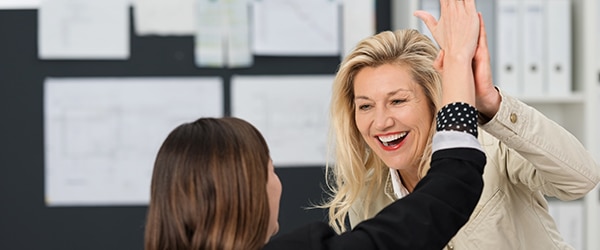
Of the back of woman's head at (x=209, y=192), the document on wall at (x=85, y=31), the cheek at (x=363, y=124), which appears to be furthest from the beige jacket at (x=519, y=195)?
the document on wall at (x=85, y=31)

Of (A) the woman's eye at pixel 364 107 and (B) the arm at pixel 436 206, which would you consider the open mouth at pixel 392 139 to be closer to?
(A) the woman's eye at pixel 364 107

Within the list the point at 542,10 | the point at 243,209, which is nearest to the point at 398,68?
the point at 243,209

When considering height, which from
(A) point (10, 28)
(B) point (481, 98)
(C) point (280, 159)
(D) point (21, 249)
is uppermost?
(A) point (10, 28)

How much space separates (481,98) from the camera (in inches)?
58.0

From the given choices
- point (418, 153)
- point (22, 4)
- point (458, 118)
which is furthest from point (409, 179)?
point (22, 4)

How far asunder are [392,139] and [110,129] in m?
1.59

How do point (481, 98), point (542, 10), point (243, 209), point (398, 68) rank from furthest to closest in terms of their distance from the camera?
point (542, 10)
point (398, 68)
point (481, 98)
point (243, 209)

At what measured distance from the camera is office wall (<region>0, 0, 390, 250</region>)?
3.18 m

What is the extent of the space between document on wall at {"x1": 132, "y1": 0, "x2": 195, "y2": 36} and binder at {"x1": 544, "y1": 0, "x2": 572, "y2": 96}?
4.46ft

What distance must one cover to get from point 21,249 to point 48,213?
0.18 m

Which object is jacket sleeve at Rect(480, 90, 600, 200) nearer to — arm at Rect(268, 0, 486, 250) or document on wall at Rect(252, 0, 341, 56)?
arm at Rect(268, 0, 486, 250)

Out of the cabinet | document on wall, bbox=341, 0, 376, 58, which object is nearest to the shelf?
the cabinet

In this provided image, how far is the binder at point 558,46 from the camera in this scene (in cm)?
300

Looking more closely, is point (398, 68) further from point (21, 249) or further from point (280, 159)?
point (21, 249)
